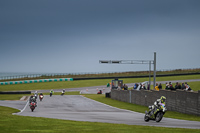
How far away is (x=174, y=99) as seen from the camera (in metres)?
25.3

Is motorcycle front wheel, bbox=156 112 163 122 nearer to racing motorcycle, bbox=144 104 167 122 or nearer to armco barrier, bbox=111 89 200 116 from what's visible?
racing motorcycle, bbox=144 104 167 122

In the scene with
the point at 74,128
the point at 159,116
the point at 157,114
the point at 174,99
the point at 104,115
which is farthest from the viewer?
the point at 174,99

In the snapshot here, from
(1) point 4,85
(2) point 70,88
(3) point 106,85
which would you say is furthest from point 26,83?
(3) point 106,85

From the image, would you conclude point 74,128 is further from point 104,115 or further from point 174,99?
point 174,99

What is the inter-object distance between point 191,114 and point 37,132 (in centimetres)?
1400

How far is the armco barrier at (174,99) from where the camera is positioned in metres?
21.8

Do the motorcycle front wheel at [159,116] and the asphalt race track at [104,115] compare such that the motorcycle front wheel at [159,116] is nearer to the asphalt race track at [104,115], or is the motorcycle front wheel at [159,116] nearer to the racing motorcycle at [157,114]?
the racing motorcycle at [157,114]

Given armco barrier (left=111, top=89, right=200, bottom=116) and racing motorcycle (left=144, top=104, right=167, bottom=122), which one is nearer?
racing motorcycle (left=144, top=104, right=167, bottom=122)

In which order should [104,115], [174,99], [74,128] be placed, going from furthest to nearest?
1. [174,99]
2. [104,115]
3. [74,128]

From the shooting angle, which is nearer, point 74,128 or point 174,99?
point 74,128

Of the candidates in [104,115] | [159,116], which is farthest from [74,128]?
[104,115]

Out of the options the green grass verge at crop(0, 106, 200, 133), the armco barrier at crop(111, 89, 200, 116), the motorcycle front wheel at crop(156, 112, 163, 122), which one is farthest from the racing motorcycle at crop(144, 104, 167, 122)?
the armco barrier at crop(111, 89, 200, 116)

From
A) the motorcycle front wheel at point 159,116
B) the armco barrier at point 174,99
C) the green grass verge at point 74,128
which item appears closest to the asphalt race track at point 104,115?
the motorcycle front wheel at point 159,116

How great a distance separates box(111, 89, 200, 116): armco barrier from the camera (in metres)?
21.8
